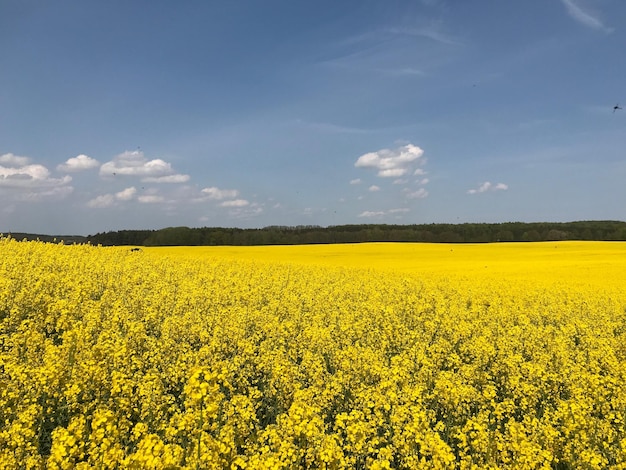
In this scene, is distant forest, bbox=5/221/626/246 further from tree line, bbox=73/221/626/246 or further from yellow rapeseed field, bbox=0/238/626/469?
yellow rapeseed field, bbox=0/238/626/469

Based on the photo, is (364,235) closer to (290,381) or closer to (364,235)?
(364,235)

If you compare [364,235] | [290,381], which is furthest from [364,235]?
[290,381]

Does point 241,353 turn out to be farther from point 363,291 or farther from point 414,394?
point 363,291

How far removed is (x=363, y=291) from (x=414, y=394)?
8.94 meters

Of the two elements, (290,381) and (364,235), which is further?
Answer: (364,235)

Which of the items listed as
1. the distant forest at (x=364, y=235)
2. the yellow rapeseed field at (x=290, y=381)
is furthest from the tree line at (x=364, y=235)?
the yellow rapeseed field at (x=290, y=381)

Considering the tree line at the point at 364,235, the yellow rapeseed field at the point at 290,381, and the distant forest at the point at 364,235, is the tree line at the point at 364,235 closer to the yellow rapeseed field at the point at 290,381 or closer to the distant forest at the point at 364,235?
the distant forest at the point at 364,235

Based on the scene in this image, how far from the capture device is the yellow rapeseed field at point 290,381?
12.2 ft

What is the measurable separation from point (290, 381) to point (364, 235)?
53.7 metres

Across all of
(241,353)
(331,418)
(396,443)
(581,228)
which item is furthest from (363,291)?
(581,228)

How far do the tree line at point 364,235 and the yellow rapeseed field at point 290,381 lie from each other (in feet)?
143

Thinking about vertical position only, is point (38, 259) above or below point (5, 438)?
above

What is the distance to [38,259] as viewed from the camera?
A: 1381 cm

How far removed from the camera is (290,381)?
17.5 feet
